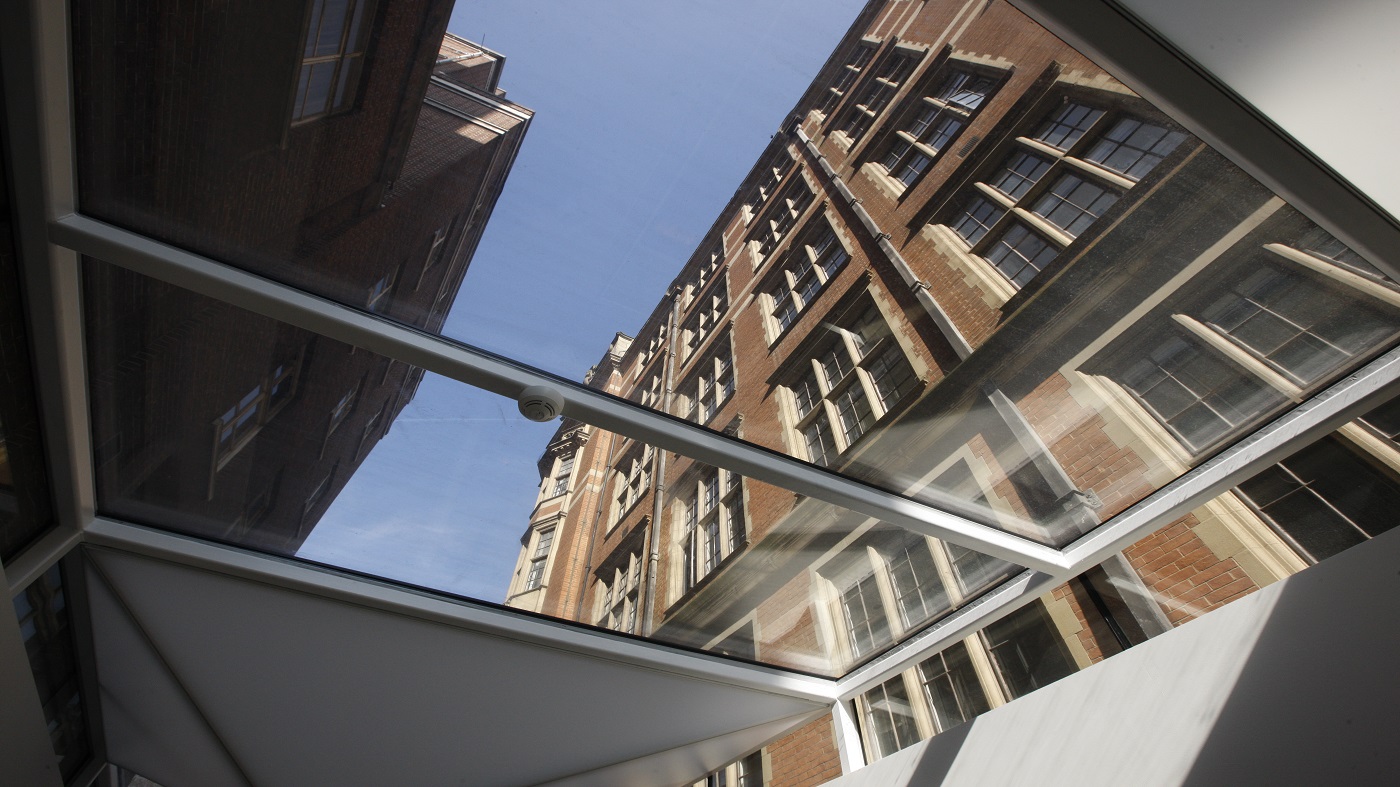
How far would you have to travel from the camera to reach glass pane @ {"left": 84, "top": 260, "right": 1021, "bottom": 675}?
2.96m

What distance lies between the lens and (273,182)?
236 centimetres

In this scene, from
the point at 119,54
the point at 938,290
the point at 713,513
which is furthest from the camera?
the point at 713,513

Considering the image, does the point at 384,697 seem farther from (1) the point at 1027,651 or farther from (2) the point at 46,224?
(1) the point at 1027,651

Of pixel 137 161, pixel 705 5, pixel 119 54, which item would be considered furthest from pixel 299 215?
pixel 705 5

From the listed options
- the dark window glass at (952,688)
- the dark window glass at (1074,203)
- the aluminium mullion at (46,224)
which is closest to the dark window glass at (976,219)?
the dark window glass at (1074,203)

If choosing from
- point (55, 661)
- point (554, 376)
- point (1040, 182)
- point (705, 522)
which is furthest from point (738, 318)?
point (55, 661)

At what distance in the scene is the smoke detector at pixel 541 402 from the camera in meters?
2.41

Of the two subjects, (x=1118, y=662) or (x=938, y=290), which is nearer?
(x=1118, y=662)

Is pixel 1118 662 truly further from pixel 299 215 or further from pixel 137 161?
pixel 137 161

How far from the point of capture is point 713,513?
4008 mm

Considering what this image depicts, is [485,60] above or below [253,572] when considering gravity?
above

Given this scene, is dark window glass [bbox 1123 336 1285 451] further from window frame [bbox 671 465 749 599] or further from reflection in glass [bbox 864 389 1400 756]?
window frame [bbox 671 465 749 599]

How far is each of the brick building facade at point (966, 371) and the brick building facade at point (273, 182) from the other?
960mm

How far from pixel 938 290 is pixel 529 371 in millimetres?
2191
